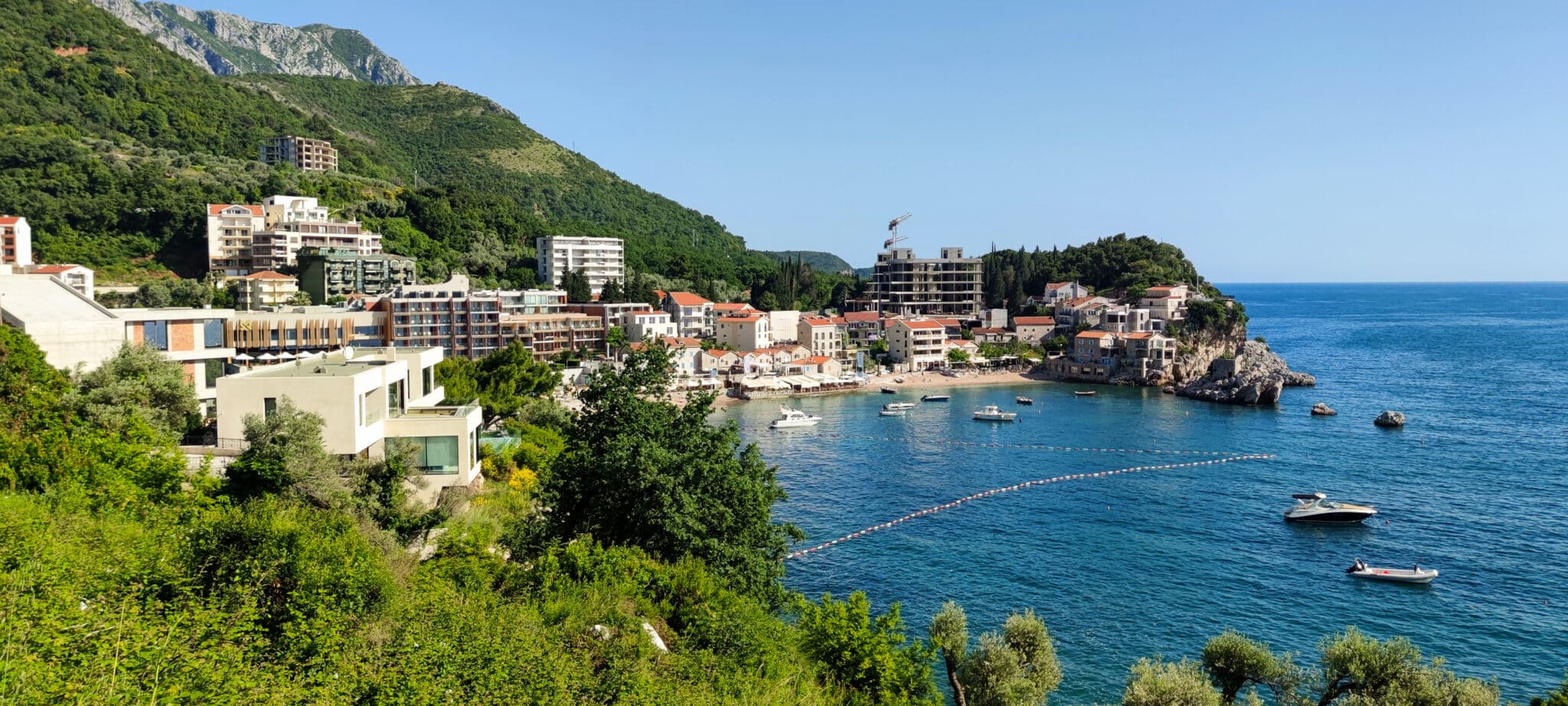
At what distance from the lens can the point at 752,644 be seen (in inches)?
464

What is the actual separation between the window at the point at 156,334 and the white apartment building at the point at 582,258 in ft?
170

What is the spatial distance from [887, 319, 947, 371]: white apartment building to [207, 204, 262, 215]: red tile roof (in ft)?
167

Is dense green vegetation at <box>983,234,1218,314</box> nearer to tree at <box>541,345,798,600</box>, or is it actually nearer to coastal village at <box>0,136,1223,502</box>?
coastal village at <box>0,136,1223,502</box>

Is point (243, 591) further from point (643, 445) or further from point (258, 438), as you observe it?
point (258, 438)

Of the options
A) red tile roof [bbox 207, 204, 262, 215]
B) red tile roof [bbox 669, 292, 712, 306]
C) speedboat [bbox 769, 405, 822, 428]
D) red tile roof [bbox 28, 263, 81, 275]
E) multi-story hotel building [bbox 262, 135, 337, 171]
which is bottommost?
speedboat [bbox 769, 405, 822, 428]

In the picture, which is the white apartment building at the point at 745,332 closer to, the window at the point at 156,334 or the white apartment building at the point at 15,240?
the white apartment building at the point at 15,240

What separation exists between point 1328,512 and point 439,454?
27.7 metres

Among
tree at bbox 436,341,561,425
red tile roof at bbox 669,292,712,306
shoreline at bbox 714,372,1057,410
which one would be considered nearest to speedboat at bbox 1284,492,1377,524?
tree at bbox 436,341,561,425

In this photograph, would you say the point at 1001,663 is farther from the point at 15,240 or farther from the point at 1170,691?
the point at 15,240

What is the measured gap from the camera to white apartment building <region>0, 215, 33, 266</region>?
56562 mm

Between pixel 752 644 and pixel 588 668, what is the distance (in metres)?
2.63

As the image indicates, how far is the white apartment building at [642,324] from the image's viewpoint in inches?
2648

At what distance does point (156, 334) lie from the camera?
24.8m

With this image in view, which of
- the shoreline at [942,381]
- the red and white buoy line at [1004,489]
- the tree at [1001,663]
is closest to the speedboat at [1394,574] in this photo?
the red and white buoy line at [1004,489]
